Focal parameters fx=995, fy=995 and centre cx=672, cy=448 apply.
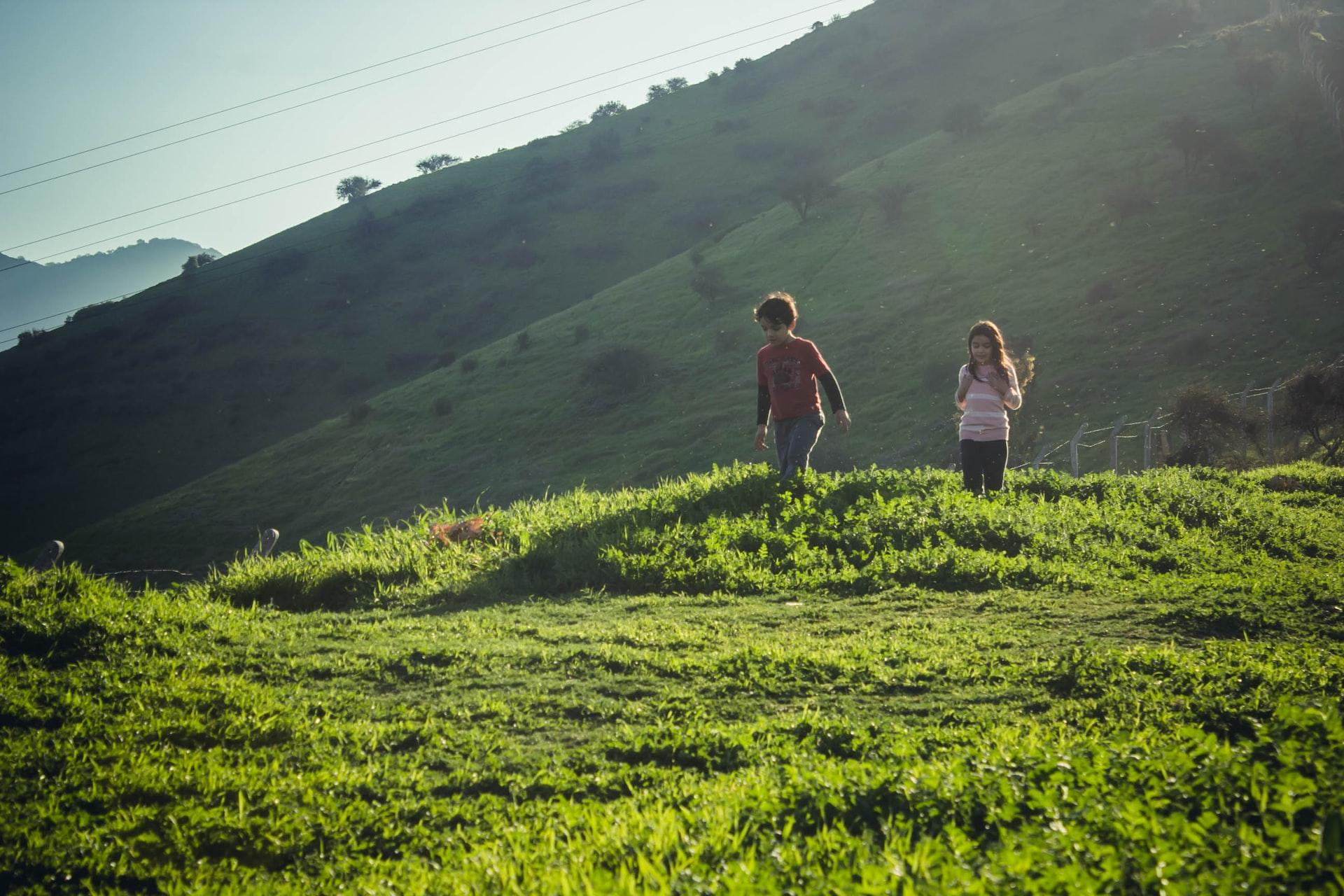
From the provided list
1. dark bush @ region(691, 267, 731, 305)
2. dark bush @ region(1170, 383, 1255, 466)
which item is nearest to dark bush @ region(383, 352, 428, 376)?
dark bush @ region(691, 267, 731, 305)

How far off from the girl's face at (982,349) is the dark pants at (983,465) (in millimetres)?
867

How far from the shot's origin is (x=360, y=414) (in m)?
63.4

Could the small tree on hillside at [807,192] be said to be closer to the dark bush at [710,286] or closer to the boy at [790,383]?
the dark bush at [710,286]

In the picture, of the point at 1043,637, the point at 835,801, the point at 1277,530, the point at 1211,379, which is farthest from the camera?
the point at 1211,379

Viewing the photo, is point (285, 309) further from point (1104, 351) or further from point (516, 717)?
point (516, 717)

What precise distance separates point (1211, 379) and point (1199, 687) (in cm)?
3663

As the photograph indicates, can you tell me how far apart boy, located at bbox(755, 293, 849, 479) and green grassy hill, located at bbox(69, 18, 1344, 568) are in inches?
945

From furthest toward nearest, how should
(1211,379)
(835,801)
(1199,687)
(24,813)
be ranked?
(1211,379) < (1199,687) < (24,813) < (835,801)

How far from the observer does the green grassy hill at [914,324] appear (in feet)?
135

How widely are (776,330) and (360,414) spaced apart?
2271 inches

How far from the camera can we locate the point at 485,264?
88.9 meters

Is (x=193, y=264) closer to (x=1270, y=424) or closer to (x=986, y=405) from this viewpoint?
(x=1270, y=424)

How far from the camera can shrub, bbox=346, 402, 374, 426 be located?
207ft

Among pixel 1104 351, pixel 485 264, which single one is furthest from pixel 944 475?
pixel 485 264
